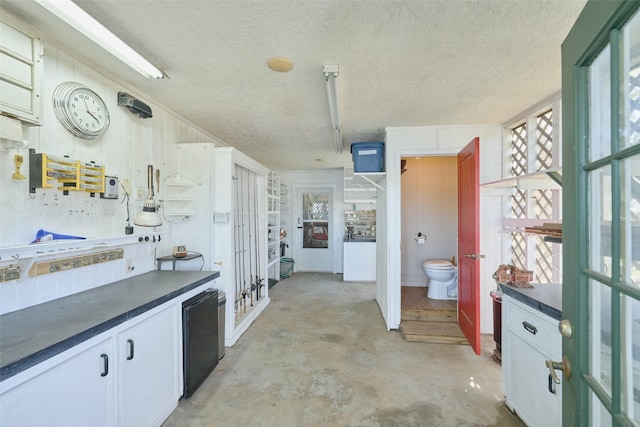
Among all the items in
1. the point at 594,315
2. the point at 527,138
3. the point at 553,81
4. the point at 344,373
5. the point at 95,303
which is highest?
the point at 553,81

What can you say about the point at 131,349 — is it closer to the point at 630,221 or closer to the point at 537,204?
the point at 630,221

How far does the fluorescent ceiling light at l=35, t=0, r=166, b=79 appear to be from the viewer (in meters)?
1.20

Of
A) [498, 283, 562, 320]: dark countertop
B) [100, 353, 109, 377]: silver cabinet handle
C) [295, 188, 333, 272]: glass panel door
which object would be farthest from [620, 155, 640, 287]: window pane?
[295, 188, 333, 272]: glass panel door

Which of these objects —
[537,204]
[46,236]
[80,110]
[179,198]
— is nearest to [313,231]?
[179,198]

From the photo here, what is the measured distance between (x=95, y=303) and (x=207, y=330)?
879 millimetres

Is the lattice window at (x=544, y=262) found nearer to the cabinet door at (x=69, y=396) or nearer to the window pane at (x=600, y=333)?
the window pane at (x=600, y=333)

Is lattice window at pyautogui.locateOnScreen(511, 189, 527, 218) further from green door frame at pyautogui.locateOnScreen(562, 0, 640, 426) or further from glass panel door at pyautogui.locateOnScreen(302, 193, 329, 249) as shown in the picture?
glass panel door at pyautogui.locateOnScreen(302, 193, 329, 249)

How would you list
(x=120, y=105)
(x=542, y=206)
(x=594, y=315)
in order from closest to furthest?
(x=594, y=315) → (x=120, y=105) → (x=542, y=206)

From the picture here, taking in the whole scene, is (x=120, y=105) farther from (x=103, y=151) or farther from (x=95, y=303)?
(x=95, y=303)

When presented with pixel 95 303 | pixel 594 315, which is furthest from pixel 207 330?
pixel 594 315

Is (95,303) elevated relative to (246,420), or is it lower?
elevated

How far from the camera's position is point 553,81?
6.79 ft

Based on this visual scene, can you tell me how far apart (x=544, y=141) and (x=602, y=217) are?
8.09ft

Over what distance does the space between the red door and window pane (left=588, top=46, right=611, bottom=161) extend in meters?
1.87
